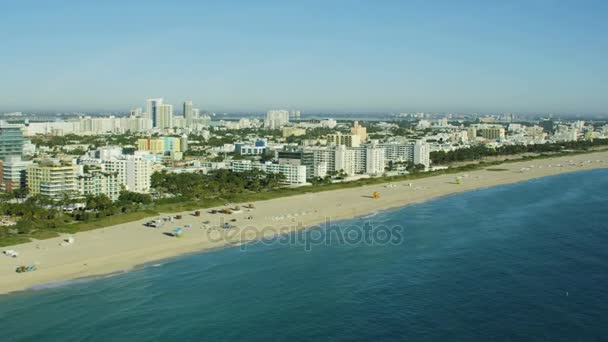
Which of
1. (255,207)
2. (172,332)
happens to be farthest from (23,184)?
(172,332)

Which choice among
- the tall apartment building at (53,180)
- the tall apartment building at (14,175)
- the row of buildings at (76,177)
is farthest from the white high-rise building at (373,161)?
the tall apartment building at (14,175)

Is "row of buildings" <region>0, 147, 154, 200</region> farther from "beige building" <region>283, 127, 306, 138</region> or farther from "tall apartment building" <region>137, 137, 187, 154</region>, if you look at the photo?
"beige building" <region>283, 127, 306, 138</region>

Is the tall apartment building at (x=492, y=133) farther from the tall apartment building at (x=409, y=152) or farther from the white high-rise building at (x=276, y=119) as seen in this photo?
the white high-rise building at (x=276, y=119)

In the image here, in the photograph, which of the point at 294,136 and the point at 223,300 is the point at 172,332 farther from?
the point at 294,136

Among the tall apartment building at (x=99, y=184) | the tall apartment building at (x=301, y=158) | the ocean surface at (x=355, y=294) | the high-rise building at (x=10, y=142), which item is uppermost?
the high-rise building at (x=10, y=142)

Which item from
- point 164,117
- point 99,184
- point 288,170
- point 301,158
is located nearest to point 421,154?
point 301,158

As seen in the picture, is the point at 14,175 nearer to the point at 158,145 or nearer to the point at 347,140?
the point at 158,145
